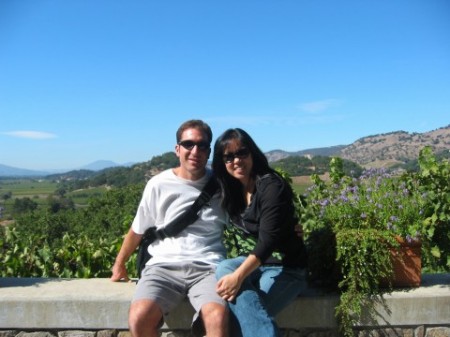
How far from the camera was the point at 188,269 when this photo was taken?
8.80 ft

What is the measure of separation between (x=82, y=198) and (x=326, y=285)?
61411 millimetres

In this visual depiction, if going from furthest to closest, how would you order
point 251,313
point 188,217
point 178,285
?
point 188,217 → point 178,285 → point 251,313

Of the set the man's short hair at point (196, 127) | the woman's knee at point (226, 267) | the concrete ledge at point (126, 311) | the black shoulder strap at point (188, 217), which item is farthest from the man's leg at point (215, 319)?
the man's short hair at point (196, 127)

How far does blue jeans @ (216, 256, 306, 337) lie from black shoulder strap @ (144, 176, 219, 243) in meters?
0.37

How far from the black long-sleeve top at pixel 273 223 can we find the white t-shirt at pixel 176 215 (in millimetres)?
181

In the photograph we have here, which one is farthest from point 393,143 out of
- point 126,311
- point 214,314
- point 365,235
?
point 214,314

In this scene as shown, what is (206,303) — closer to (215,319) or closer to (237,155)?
(215,319)

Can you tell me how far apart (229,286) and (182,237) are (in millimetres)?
523

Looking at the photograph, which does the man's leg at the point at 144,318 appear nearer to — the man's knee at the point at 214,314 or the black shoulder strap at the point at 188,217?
the man's knee at the point at 214,314

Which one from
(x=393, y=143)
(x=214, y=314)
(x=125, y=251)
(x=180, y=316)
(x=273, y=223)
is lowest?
(x=180, y=316)

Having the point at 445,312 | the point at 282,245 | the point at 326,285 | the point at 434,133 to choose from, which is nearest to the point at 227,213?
the point at 282,245

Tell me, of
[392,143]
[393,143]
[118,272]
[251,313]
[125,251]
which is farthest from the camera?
[392,143]

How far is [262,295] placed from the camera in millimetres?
2514

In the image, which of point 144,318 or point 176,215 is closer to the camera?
point 144,318
